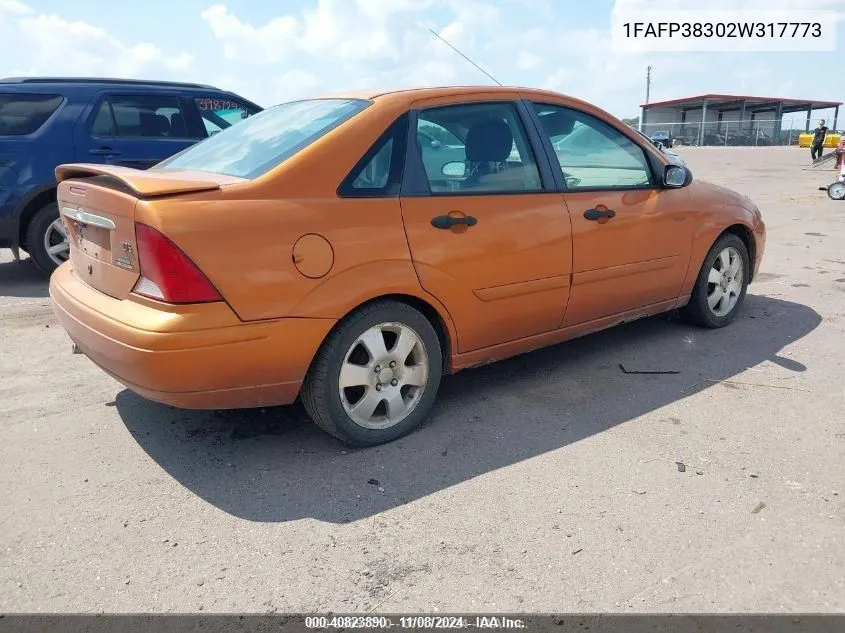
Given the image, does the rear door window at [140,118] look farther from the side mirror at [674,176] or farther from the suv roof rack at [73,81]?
the side mirror at [674,176]

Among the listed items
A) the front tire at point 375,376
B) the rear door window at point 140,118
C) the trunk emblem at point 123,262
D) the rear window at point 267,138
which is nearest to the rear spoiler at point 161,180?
the rear window at point 267,138

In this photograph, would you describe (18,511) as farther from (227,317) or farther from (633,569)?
(633,569)

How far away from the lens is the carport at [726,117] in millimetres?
53938

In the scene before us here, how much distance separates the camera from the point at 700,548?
2.48 metres

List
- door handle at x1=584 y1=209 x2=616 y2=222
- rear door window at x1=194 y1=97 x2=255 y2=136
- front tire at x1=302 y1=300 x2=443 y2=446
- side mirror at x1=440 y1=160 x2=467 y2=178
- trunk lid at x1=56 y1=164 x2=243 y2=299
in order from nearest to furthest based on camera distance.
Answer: trunk lid at x1=56 y1=164 x2=243 y2=299, front tire at x1=302 y1=300 x2=443 y2=446, side mirror at x1=440 y1=160 x2=467 y2=178, door handle at x1=584 y1=209 x2=616 y2=222, rear door window at x1=194 y1=97 x2=255 y2=136

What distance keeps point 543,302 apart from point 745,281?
7.56 ft

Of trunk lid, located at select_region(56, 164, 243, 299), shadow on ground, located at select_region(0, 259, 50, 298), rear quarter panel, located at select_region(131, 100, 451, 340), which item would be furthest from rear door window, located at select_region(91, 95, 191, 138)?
rear quarter panel, located at select_region(131, 100, 451, 340)

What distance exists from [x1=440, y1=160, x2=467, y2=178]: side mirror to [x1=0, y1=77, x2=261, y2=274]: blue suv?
4.82 metres

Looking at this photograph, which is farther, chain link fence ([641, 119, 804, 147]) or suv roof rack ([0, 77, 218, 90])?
chain link fence ([641, 119, 804, 147])

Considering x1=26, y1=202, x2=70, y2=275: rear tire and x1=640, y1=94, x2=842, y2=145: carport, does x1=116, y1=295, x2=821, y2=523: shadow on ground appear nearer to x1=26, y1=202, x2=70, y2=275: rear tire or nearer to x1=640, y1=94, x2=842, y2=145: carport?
x1=26, y1=202, x2=70, y2=275: rear tire

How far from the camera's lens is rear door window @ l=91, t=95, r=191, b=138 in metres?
6.97

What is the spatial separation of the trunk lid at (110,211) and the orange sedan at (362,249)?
0.01 m

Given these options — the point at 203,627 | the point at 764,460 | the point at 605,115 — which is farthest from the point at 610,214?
the point at 203,627

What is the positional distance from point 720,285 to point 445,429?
2661mm
